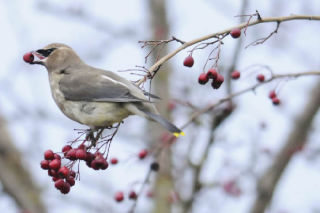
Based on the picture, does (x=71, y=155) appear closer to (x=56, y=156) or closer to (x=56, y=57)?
(x=56, y=156)

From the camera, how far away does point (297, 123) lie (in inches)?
261

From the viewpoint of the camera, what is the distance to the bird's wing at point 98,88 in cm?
394

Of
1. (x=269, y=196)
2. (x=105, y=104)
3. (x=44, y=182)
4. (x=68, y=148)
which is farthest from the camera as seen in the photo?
(x=44, y=182)

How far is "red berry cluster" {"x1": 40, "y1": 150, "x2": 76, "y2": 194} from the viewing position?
10.9 feet

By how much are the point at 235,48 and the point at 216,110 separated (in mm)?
619

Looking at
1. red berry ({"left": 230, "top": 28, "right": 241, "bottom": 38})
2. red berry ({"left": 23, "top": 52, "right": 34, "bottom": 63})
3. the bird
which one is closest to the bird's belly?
the bird

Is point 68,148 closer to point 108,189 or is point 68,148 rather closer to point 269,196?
point 269,196

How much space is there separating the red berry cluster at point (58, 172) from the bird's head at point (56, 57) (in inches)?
57.6

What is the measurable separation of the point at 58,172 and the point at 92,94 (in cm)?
97

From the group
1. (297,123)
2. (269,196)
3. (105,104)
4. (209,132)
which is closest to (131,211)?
(105,104)

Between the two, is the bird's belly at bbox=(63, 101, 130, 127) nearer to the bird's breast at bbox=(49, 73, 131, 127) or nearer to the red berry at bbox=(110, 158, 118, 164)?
the bird's breast at bbox=(49, 73, 131, 127)

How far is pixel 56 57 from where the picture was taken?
4883 mm

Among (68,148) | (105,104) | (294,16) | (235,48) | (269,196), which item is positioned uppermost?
(235,48)

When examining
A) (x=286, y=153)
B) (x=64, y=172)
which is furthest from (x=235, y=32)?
(x=286, y=153)
